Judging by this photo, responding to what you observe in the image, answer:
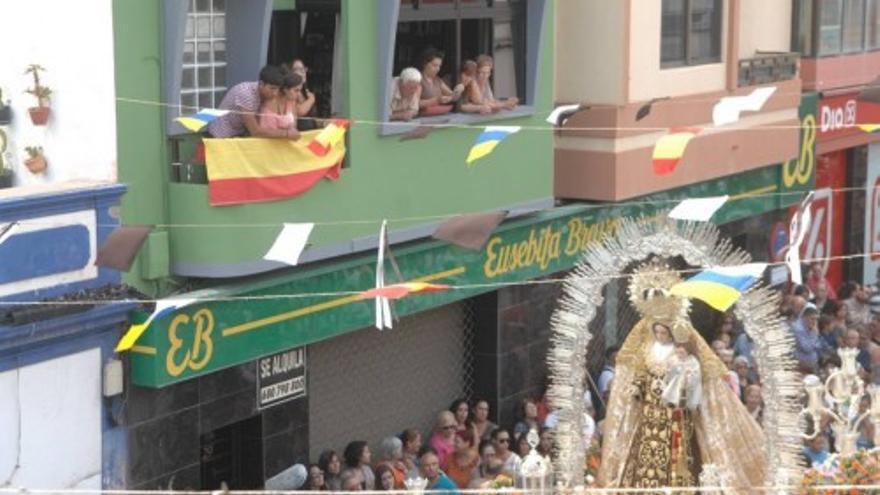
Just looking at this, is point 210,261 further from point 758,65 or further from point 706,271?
point 758,65

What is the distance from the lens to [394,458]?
14.5m

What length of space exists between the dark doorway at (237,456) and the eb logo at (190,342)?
4.19ft

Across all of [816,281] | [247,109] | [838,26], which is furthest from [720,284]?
[838,26]

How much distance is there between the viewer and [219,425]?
13.4 m

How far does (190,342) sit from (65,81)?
2009 mm

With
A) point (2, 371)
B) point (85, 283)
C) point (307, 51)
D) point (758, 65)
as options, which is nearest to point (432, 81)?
point (307, 51)

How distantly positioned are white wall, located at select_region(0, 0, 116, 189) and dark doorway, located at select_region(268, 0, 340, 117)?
2291mm

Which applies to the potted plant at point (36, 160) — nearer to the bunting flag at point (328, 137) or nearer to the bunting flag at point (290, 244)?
the bunting flag at point (328, 137)

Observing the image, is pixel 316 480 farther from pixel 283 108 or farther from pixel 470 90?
pixel 470 90

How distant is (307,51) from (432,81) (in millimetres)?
1108

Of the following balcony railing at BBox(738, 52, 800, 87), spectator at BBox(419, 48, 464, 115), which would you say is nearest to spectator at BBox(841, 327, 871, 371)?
balcony railing at BBox(738, 52, 800, 87)

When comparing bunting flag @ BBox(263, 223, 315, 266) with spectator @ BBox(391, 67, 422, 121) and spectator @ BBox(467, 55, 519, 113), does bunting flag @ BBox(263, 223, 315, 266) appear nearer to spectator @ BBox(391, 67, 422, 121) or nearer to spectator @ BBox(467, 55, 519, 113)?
spectator @ BBox(391, 67, 422, 121)

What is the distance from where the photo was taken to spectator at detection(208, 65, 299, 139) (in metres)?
12.9

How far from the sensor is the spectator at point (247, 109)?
12.9m
